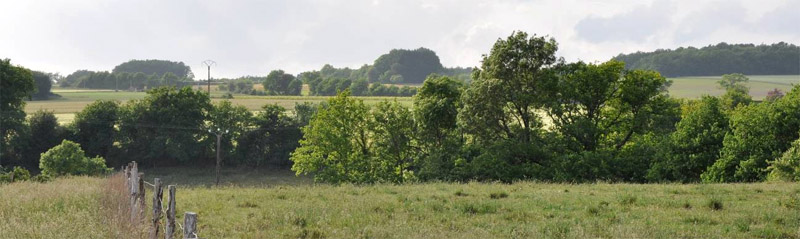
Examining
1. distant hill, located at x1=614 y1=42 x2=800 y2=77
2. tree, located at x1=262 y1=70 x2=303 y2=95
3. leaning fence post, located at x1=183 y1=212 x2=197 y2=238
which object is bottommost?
leaning fence post, located at x1=183 y1=212 x2=197 y2=238

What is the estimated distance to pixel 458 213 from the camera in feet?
64.0

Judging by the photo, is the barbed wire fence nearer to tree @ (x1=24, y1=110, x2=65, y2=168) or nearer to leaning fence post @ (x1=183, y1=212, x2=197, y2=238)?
leaning fence post @ (x1=183, y1=212, x2=197, y2=238)

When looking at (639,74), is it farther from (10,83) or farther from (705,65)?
(705,65)

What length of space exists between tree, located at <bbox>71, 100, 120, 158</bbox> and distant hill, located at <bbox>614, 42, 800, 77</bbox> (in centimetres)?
12776

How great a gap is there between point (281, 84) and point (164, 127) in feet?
289

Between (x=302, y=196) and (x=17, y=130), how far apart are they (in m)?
69.7

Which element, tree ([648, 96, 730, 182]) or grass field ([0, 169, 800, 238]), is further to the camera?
tree ([648, 96, 730, 182])

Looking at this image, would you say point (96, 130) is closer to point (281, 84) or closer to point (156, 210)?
point (156, 210)

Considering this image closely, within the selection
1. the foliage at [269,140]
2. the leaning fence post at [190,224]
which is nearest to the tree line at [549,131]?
the foliage at [269,140]

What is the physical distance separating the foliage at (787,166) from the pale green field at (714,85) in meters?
99.8

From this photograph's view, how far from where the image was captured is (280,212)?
1953cm

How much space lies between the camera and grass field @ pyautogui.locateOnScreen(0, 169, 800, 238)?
15484 millimetres

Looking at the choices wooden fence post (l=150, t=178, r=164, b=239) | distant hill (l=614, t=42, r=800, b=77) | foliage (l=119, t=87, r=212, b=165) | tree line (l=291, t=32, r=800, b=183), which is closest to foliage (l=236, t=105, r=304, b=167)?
foliage (l=119, t=87, r=212, b=165)

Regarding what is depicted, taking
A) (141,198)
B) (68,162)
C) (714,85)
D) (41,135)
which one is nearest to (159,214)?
(141,198)
